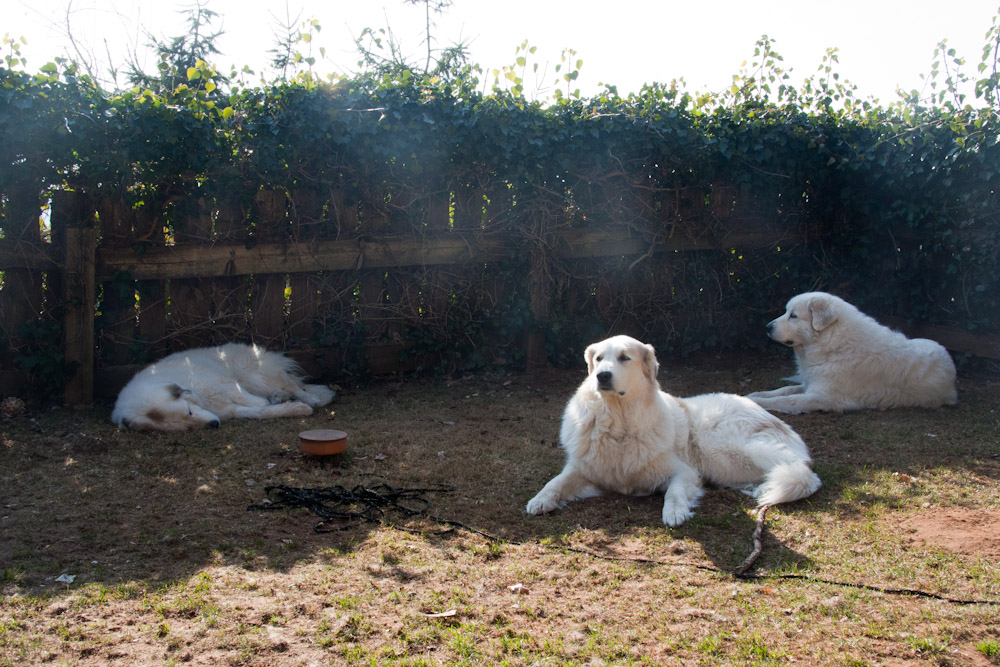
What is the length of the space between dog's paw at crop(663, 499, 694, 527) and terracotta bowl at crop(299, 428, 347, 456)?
2253 mm

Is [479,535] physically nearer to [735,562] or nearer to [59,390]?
[735,562]

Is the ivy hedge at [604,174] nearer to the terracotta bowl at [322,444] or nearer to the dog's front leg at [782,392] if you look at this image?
the dog's front leg at [782,392]

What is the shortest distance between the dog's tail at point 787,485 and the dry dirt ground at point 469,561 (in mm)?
85

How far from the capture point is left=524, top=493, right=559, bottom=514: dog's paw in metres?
4.16

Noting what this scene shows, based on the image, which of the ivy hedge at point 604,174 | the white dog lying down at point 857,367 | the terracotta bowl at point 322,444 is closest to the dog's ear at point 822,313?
the white dog lying down at point 857,367

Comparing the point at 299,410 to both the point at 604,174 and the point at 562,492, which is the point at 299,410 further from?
the point at 604,174

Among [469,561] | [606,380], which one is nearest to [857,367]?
[606,380]

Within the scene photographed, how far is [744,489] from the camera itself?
4426 mm

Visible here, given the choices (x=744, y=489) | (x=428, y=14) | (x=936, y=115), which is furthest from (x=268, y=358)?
(x=936, y=115)

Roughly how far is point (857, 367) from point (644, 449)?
3154mm

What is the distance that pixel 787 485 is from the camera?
4.12 metres

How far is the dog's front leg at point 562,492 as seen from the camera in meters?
4.19

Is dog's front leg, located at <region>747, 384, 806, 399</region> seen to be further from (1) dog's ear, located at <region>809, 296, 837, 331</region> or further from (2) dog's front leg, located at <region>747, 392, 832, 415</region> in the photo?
(1) dog's ear, located at <region>809, 296, 837, 331</region>

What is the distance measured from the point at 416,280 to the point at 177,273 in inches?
93.8
